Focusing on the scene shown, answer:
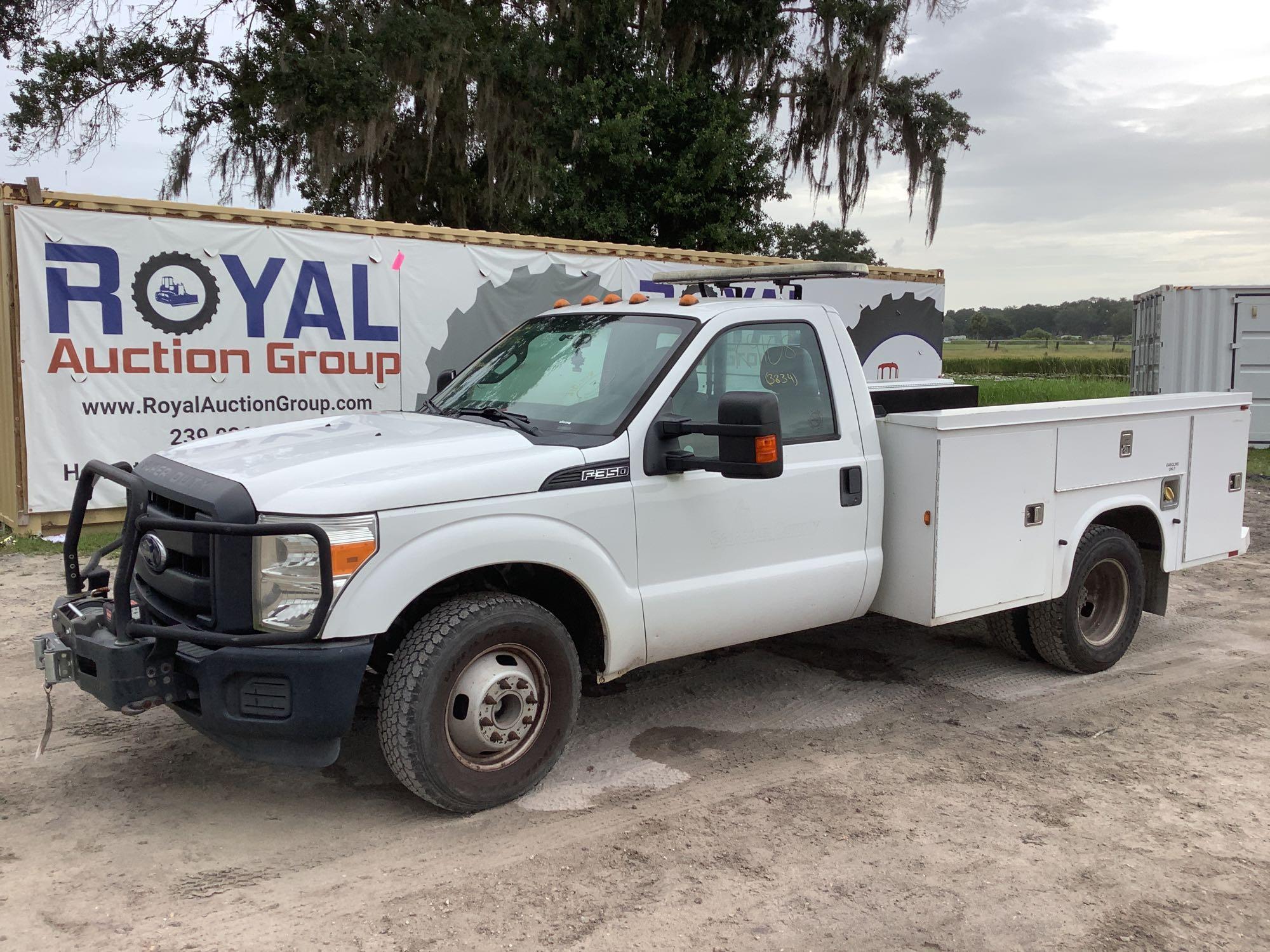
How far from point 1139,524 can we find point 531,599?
12.5ft

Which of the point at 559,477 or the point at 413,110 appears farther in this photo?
the point at 413,110

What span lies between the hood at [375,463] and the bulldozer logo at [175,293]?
215 inches

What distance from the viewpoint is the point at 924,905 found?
347 cm

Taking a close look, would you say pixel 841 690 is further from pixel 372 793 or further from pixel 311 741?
pixel 311 741

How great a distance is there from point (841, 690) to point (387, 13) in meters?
15.8

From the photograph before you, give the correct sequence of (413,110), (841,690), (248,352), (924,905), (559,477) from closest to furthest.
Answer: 1. (924,905)
2. (559,477)
3. (841,690)
4. (248,352)
5. (413,110)

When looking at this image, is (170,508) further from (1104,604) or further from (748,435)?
(1104,604)

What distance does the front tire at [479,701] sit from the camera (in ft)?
12.5

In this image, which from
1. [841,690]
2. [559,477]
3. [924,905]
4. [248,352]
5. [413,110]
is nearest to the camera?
[924,905]

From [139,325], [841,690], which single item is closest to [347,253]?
[139,325]

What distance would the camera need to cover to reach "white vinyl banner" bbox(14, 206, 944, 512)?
29.3 ft

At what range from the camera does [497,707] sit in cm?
403

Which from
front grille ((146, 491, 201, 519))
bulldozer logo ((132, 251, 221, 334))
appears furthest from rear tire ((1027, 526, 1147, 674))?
bulldozer logo ((132, 251, 221, 334))

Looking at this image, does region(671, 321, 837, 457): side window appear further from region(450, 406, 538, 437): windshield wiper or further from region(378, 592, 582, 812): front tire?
region(378, 592, 582, 812): front tire
